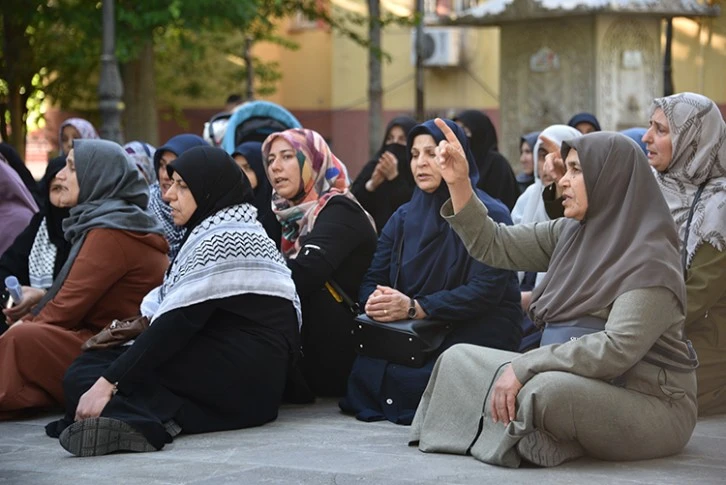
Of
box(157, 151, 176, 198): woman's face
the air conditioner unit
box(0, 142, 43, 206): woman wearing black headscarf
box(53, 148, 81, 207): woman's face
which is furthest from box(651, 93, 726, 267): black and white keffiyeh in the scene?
the air conditioner unit

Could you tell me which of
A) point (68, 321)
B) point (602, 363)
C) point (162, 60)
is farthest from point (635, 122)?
point (162, 60)

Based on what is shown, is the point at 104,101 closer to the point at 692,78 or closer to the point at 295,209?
the point at 692,78

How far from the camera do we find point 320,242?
25.1 ft

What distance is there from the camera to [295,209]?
26.1ft

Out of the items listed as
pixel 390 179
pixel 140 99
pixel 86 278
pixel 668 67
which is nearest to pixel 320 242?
pixel 86 278

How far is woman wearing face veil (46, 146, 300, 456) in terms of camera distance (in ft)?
21.3

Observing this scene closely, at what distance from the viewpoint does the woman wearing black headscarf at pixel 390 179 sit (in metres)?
10.0

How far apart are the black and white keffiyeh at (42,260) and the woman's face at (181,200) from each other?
158cm

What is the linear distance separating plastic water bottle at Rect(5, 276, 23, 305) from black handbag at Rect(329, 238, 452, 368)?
203cm

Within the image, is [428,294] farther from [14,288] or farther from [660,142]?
[14,288]

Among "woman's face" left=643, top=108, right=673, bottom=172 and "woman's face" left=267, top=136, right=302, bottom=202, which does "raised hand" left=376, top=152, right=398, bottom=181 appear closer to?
"woman's face" left=267, top=136, right=302, bottom=202

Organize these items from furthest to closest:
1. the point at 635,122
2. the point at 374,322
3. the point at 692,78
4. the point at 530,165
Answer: the point at 692,78, the point at 635,122, the point at 530,165, the point at 374,322

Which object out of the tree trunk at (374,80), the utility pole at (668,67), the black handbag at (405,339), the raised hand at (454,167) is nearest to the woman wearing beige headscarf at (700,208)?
the black handbag at (405,339)

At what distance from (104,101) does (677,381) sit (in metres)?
12.5
